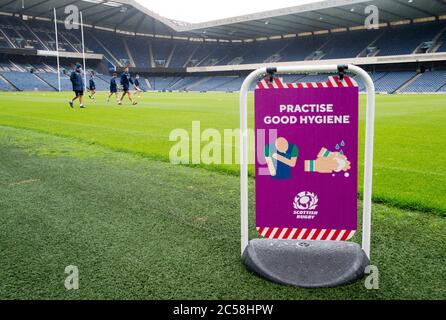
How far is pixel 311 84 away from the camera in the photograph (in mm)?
2783

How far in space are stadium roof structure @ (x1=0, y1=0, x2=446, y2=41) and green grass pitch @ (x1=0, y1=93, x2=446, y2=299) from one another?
41.2 meters

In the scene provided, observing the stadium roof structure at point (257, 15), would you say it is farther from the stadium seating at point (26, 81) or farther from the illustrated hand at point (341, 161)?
the illustrated hand at point (341, 161)

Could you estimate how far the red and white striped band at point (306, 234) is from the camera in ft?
9.62

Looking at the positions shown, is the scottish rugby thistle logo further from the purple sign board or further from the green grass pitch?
the green grass pitch

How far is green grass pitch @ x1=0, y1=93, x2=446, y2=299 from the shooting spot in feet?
8.78

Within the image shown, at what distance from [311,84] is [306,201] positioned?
0.85 metres

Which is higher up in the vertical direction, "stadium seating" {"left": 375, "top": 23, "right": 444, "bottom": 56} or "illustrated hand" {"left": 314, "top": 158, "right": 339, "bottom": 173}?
"stadium seating" {"left": 375, "top": 23, "right": 444, "bottom": 56}

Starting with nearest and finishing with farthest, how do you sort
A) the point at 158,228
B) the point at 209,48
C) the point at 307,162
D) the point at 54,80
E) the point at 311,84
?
the point at 311,84
the point at 307,162
the point at 158,228
the point at 54,80
the point at 209,48

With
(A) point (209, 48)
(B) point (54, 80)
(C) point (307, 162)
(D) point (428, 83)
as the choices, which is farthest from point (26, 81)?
(C) point (307, 162)

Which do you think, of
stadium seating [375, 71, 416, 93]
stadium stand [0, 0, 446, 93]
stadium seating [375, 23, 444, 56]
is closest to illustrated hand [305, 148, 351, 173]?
stadium stand [0, 0, 446, 93]

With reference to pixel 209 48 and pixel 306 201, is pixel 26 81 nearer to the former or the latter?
pixel 209 48
